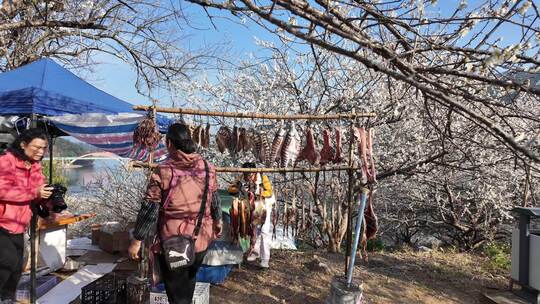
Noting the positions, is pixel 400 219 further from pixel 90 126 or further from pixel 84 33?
pixel 84 33

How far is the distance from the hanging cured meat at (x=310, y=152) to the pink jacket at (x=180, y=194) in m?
1.76

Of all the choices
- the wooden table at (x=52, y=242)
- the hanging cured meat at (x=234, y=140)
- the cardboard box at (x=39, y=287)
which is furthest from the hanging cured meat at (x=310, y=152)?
the cardboard box at (x=39, y=287)

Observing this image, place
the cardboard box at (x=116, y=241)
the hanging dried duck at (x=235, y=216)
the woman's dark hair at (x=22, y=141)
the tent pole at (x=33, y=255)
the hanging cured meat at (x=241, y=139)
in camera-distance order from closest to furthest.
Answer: the woman's dark hair at (x=22, y=141), the tent pole at (x=33, y=255), the hanging dried duck at (x=235, y=216), the hanging cured meat at (x=241, y=139), the cardboard box at (x=116, y=241)

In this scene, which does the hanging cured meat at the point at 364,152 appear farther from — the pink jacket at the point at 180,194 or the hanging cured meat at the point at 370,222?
the pink jacket at the point at 180,194

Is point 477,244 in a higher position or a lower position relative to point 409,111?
lower

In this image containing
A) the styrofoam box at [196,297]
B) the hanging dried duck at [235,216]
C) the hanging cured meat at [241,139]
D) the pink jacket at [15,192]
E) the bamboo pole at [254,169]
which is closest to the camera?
the pink jacket at [15,192]

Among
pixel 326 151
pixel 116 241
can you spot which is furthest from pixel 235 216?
pixel 116 241

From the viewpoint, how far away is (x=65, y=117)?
4824mm

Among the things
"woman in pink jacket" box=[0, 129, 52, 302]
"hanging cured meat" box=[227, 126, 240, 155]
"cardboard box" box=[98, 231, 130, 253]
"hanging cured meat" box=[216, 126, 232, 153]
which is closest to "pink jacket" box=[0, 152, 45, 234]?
"woman in pink jacket" box=[0, 129, 52, 302]

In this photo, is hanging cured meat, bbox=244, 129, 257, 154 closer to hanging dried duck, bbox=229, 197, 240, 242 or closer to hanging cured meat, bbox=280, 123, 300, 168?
hanging cured meat, bbox=280, 123, 300, 168

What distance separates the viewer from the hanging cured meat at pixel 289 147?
4.39 meters

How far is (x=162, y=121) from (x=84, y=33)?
433 cm

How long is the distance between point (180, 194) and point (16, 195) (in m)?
1.51

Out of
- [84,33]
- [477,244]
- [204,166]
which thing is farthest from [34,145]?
[477,244]
